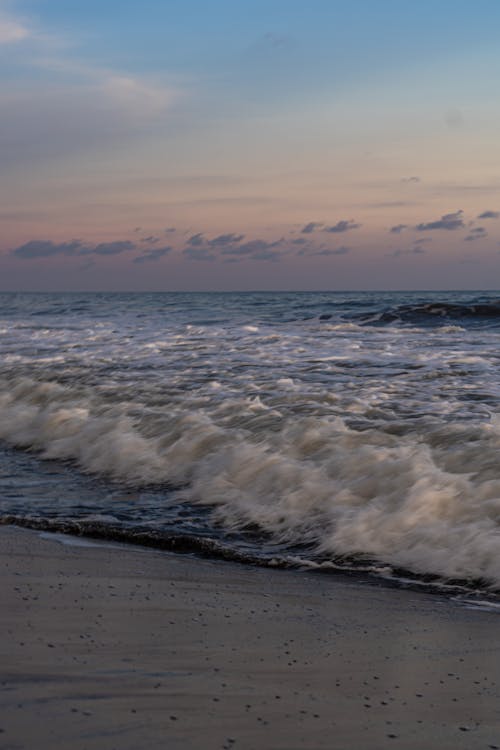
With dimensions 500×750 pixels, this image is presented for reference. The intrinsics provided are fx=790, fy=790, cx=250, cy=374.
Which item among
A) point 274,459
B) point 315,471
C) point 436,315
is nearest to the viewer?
point 315,471

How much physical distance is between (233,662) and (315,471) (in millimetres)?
2910

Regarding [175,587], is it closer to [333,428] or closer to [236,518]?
[236,518]

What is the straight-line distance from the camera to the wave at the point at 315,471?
14.4 ft

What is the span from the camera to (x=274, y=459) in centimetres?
592

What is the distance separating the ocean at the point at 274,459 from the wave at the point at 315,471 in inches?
0.5

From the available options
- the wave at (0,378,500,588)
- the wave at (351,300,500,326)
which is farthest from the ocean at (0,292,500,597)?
the wave at (351,300,500,326)

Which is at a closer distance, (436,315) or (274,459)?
(274,459)

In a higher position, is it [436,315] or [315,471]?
[436,315]

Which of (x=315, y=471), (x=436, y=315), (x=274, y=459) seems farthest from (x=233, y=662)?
(x=436, y=315)

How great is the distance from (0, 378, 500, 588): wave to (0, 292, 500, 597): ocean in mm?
14

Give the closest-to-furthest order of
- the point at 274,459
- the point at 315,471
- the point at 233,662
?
the point at 233,662
the point at 315,471
the point at 274,459

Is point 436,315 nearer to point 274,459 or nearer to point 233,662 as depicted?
point 274,459

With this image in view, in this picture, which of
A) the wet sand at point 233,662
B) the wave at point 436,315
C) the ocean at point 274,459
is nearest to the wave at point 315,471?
the ocean at point 274,459

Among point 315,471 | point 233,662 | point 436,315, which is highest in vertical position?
point 436,315
